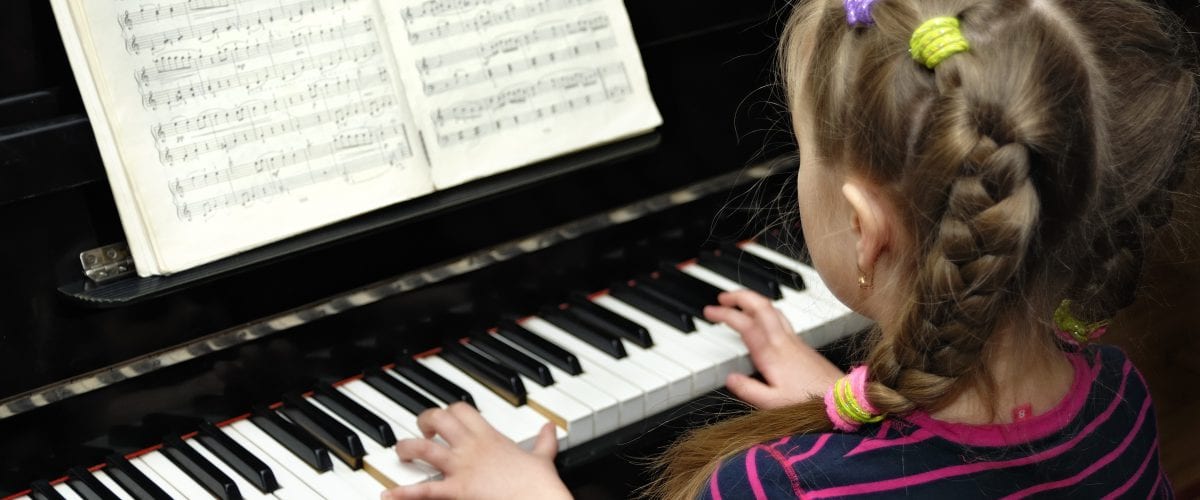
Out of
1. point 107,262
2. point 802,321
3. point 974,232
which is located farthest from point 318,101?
point 974,232

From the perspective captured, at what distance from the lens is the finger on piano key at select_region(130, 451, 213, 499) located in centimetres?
151

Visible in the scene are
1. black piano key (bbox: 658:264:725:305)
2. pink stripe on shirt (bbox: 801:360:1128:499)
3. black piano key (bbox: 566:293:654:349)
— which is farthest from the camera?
black piano key (bbox: 658:264:725:305)

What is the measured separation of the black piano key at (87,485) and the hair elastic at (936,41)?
1102 mm

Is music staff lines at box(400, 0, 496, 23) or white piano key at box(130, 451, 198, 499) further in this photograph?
music staff lines at box(400, 0, 496, 23)

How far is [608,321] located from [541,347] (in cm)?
13

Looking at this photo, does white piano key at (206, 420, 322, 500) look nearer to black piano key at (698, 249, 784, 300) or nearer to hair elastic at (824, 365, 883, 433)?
hair elastic at (824, 365, 883, 433)

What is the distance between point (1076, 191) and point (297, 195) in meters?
0.97

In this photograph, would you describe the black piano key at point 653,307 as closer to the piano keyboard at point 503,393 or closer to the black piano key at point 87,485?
the piano keyboard at point 503,393

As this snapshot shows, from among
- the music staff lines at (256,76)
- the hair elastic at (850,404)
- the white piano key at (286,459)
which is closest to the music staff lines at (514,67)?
the music staff lines at (256,76)

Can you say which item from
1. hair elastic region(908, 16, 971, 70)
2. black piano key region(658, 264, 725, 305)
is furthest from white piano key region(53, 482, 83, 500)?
hair elastic region(908, 16, 971, 70)

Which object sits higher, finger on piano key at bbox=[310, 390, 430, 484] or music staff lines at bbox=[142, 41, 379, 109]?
music staff lines at bbox=[142, 41, 379, 109]

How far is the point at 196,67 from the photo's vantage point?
1.52 m

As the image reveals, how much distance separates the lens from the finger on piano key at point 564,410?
160 cm

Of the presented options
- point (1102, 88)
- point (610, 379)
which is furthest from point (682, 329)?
point (1102, 88)
